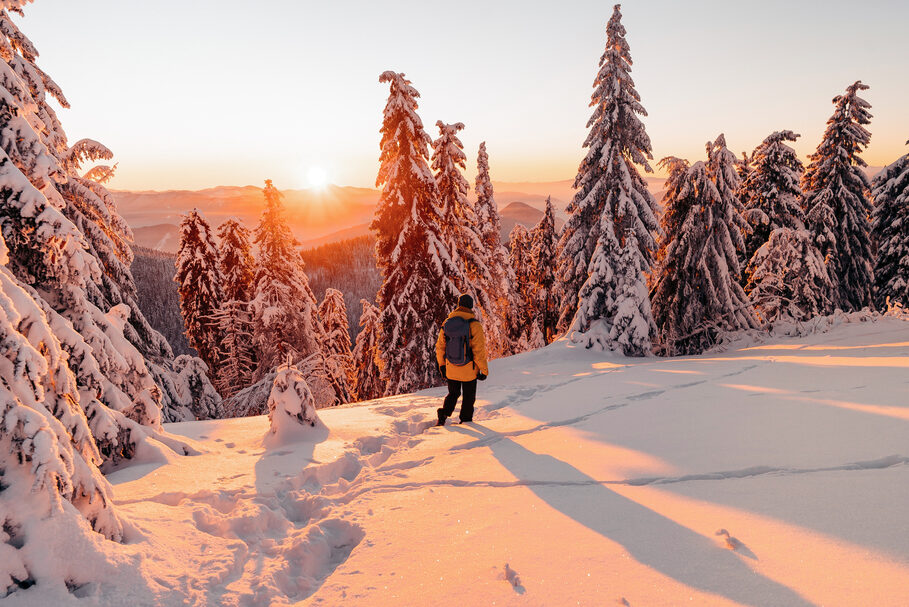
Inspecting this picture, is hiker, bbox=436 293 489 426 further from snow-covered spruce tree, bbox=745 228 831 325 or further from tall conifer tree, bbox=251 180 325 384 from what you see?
tall conifer tree, bbox=251 180 325 384

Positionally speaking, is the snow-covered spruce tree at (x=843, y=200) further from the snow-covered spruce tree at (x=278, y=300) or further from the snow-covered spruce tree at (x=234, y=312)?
the snow-covered spruce tree at (x=234, y=312)

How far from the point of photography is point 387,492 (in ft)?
14.8

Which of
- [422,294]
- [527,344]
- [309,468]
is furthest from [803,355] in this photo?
[527,344]

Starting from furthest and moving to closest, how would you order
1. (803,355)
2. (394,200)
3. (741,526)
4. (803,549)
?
1. (394,200)
2. (803,355)
3. (741,526)
4. (803,549)

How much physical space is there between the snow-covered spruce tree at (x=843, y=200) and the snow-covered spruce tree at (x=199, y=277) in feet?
104

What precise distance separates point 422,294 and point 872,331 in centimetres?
1296

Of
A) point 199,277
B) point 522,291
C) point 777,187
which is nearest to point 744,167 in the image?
point 777,187

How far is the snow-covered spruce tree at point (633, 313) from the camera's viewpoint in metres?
13.8

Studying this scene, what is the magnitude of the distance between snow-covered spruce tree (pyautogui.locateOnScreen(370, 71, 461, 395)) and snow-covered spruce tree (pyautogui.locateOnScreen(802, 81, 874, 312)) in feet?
65.7

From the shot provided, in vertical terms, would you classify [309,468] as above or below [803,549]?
below

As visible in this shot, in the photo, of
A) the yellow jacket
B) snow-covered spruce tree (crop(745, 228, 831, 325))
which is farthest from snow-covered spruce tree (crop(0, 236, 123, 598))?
snow-covered spruce tree (crop(745, 228, 831, 325))

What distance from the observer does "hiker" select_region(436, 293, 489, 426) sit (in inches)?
277

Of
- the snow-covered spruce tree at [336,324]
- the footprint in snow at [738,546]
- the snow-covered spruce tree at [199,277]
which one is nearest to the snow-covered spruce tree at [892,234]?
the footprint in snow at [738,546]

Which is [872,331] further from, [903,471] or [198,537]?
[198,537]
